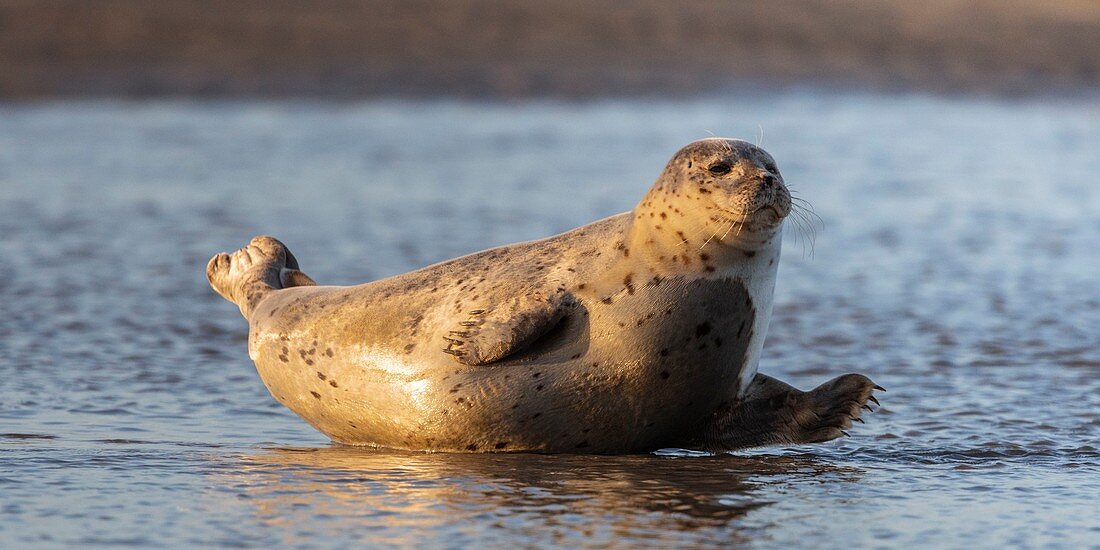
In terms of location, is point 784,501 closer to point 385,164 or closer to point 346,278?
point 346,278

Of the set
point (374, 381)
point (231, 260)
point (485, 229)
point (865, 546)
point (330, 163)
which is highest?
point (330, 163)

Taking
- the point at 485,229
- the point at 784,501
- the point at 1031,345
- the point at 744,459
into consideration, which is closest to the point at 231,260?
the point at 744,459

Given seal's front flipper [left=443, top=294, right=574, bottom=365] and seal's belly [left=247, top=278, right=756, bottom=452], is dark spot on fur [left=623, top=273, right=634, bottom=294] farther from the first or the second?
seal's front flipper [left=443, top=294, right=574, bottom=365]

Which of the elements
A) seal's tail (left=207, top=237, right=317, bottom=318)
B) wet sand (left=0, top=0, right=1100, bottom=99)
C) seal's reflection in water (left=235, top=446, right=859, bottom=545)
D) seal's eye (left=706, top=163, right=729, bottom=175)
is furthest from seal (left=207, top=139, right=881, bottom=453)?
wet sand (left=0, top=0, right=1100, bottom=99)

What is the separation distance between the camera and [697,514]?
A: 5.15 meters

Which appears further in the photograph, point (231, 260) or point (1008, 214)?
point (1008, 214)

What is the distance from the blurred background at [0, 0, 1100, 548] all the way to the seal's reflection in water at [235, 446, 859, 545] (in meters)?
0.02

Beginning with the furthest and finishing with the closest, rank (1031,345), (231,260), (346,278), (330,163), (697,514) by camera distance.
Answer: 1. (330,163)
2. (346,278)
3. (1031,345)
4. (231,260)
5. (697,514)

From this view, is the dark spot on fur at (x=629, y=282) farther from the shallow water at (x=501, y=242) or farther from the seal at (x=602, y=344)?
the shallow water at (x=501, y=242)

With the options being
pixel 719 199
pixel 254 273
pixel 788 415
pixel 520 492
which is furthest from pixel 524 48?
pixel 520 492

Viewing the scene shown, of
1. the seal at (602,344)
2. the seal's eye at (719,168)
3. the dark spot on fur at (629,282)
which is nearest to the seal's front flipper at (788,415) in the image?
the seal at (602,344)

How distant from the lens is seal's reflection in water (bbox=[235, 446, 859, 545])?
16.1ft

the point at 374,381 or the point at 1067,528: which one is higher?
the point at 374,381

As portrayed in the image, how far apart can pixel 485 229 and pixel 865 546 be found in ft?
25.4
